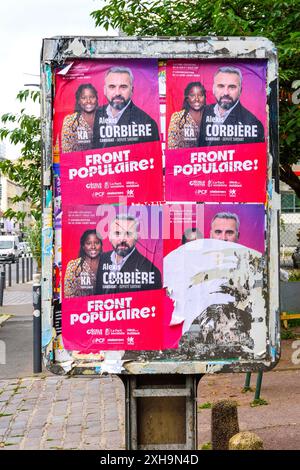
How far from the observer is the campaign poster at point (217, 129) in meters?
4.31

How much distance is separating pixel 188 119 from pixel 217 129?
0.16m

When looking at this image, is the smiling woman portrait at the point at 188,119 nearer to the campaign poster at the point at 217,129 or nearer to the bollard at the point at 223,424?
the campaign poster at the point at 217,129

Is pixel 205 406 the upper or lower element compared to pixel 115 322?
lower

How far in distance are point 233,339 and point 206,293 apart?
0.28 m

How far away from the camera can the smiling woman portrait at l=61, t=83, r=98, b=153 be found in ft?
14.1

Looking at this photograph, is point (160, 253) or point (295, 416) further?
point (295, 416)

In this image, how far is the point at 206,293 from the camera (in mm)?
4375

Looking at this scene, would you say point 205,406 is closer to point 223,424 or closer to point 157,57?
point 223,424

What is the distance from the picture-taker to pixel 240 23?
10.2 metres

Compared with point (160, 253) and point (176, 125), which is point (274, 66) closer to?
point (176, 125)

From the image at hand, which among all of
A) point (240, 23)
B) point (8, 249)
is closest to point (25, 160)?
point (240, 23)

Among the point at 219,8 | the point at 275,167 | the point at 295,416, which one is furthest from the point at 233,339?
the point at 219,8

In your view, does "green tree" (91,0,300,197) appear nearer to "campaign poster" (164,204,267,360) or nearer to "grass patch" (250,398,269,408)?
"grass patch" (250,398,269,408)

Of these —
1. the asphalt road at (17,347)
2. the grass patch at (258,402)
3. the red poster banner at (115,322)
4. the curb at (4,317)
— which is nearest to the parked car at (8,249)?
the curb at (4,317)
